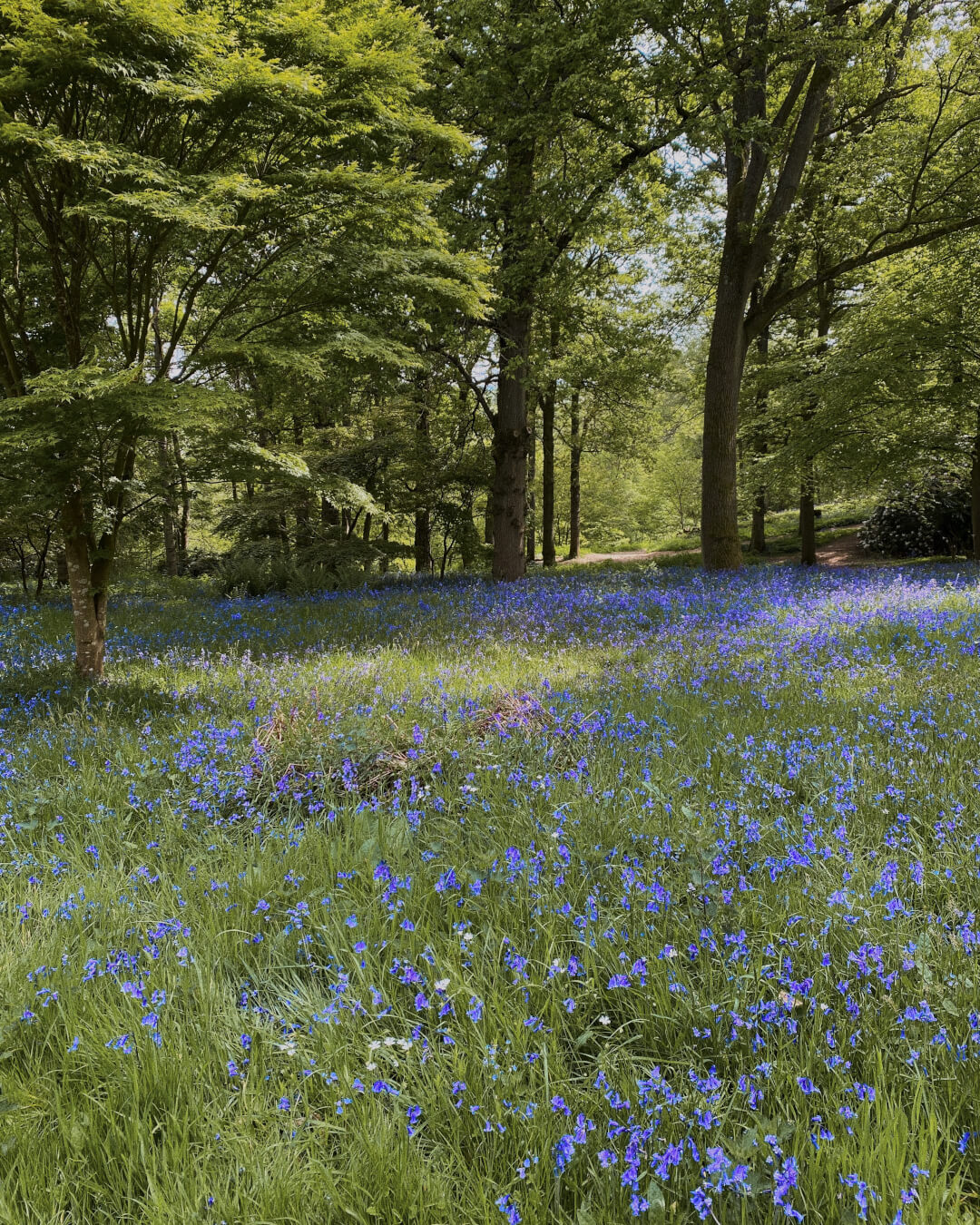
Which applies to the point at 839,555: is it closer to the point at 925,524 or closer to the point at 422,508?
the point at 925,524

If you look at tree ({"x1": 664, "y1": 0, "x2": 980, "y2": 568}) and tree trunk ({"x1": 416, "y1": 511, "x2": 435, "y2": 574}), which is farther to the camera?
tree trunk ({"x1": 416, "y1": 511, "x2": 435, "y2": 574})

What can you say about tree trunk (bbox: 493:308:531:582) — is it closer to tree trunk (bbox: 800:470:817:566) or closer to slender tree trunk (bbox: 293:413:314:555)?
slender tree trunk (bbox: 293:413:314:555)

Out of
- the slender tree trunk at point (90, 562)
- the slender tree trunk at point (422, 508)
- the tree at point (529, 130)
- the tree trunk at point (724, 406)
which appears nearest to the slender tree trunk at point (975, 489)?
the tree trunk at point (724, 406)

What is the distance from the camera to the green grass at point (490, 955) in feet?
4.70

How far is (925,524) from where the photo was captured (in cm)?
2022

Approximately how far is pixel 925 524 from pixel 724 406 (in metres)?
12.8

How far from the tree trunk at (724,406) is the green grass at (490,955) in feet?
24.4

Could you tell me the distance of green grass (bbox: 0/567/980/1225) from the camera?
56.4 inches

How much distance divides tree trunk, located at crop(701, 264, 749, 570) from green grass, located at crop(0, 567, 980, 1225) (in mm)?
7426

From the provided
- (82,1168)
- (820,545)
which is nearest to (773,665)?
(82,1168)

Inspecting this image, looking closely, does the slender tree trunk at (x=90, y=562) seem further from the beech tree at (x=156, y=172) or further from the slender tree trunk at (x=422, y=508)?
the slender tree trunk at (x=422, y=508)

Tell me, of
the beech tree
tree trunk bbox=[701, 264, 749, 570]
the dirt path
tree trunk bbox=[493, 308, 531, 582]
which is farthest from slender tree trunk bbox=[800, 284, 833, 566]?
the beech tree

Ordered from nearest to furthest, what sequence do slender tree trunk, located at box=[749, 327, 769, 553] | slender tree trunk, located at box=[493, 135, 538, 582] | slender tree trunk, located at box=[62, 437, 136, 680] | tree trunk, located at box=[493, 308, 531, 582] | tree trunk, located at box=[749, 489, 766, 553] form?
slender tree trunk, located at box=[62, 437, 136, 680] → slender tree trunk, located at box=[493, 135, 538, 582] → tree trunk, located at box=[493, 308, 531, 582] → slender tree trunk, located at box=[749, 327, 769, 553] → tree trunk, located at box=[749, 489, 766, 553]

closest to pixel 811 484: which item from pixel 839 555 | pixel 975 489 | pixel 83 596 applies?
pixel 975 489
